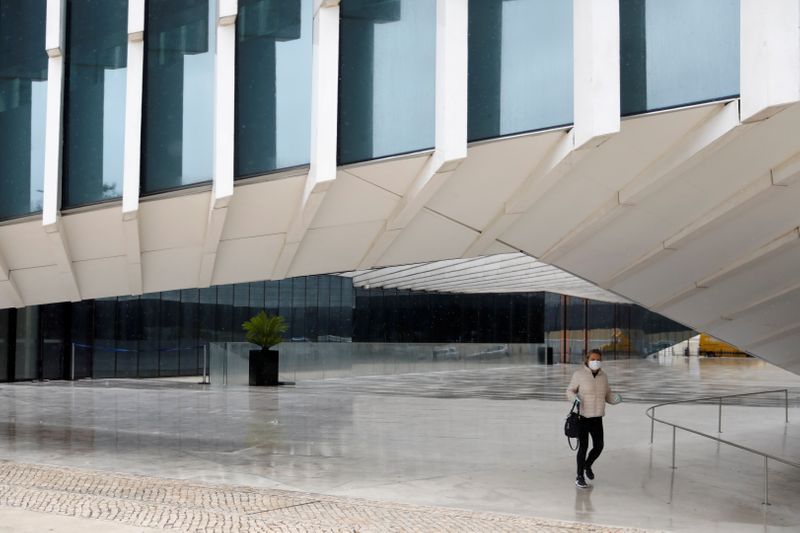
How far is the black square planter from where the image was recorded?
32.2 m

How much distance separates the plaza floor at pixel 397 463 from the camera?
914 cm

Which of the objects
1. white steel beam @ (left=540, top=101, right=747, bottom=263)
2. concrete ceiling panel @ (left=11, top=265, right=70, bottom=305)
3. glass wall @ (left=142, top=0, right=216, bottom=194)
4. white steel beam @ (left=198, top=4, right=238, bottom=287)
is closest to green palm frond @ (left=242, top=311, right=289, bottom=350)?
concrete ceiling panel @ (left=11, top=265, right=70, bottom=305)

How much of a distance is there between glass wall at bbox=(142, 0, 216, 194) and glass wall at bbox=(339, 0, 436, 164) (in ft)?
7.03

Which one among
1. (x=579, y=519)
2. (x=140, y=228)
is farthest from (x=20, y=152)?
(x=579, y=519)

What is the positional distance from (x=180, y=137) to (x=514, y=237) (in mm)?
4868

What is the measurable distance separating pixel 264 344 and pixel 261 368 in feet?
3.03

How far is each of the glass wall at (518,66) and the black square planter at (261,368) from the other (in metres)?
23.2

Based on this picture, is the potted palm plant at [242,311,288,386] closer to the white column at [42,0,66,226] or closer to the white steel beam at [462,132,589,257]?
the white column at [42,0,66,226]

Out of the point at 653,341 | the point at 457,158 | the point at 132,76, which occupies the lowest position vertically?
the point at 653,341

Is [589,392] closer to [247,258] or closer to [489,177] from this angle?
→ [489,177]

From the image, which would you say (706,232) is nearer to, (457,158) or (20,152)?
(457,158)

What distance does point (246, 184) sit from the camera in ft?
37.6

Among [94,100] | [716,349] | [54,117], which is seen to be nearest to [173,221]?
[94,100]

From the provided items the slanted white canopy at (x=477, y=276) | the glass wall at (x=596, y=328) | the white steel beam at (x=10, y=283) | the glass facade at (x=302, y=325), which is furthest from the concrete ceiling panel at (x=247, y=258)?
the glass wall at (x=596, y=328)
